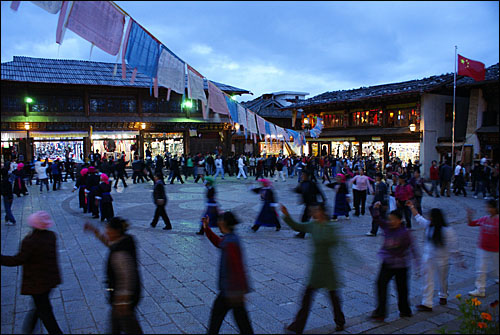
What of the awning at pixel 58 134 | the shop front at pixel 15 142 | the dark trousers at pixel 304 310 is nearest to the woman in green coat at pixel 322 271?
the dark trousers at pixel 304 310

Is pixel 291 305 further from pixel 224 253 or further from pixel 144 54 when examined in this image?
pixel 144 54

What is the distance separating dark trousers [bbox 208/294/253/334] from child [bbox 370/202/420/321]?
6.20 feet

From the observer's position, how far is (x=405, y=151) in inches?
1027

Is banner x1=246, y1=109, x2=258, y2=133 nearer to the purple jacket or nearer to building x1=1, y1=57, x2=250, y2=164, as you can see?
the purple jacket

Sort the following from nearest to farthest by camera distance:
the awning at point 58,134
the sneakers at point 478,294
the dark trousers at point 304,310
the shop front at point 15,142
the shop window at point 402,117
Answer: the dark trousers at point 304,310 → the sneakers at point 478,294 → the shop front at point 15,142 → the awning at point 58,134 → the shop window at point 402,117

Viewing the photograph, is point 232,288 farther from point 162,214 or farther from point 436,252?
point 162,214

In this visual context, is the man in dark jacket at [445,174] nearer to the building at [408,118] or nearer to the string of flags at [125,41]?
the building at [408,118]

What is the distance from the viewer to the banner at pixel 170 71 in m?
6.53

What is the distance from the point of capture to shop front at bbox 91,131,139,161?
26.4m

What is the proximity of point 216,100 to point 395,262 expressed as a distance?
222 inches

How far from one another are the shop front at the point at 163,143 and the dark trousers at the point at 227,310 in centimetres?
2559

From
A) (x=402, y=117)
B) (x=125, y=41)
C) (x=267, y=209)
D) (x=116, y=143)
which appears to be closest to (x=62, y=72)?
(x=116, y=143)

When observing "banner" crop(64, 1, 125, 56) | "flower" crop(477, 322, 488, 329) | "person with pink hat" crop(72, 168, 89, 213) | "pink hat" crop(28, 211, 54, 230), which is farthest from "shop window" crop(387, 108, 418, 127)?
"pink hat" crop(28, 211, 54, 230)

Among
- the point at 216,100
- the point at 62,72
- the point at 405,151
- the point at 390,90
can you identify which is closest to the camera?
the point at 216,100
